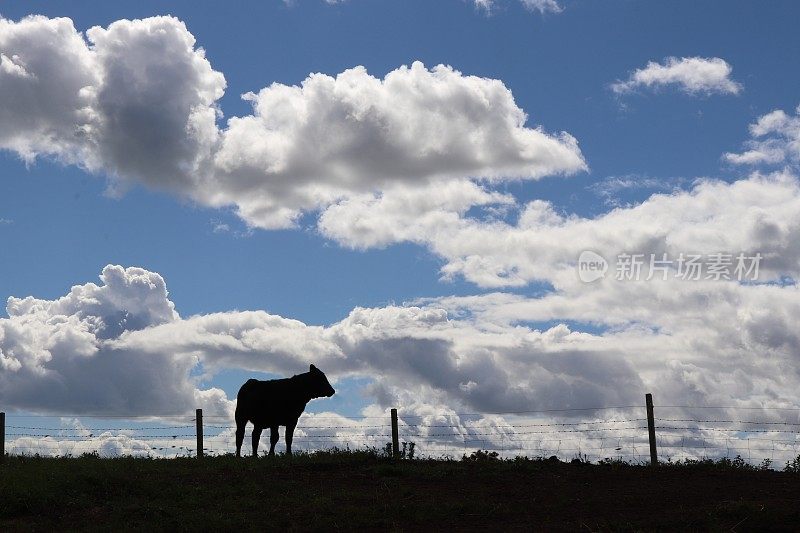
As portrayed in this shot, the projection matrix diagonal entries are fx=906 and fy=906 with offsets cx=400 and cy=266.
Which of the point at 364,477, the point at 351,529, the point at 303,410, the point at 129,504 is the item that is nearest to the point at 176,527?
the point at 129,504

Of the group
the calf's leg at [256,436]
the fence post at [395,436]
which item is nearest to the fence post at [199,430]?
the calf's leg at [256,436]

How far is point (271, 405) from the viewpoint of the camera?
28312mm

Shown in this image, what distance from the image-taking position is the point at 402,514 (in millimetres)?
16859

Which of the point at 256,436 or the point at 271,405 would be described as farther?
the point at 271,405

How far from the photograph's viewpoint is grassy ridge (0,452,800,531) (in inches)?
637

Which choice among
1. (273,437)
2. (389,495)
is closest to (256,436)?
(273,437)

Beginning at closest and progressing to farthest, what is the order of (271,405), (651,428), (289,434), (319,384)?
(651,428) < (289,434) < (271,405) < (319,384)

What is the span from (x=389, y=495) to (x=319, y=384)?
36.4ft

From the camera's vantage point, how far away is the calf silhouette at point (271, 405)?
28234mm

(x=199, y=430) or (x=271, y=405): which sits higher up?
(x=271, y=405)

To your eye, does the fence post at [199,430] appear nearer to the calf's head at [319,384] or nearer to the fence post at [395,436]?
the calf's head at [319,384]

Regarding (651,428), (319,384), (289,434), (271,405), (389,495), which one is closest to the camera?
(389,495)

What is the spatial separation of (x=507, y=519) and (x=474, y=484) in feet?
11.8

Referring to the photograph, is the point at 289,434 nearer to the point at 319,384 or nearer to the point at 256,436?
the point at 256,436
